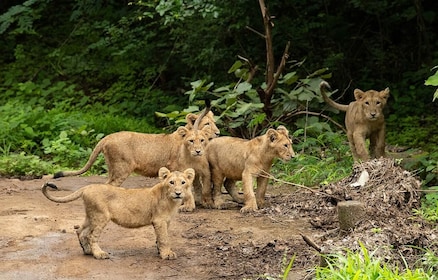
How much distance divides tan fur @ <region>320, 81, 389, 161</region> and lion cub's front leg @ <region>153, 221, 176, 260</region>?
470cm

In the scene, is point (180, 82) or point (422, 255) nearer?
point (422, 255)

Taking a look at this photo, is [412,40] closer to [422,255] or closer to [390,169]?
[390,169]

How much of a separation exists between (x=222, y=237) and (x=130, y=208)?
1.16m

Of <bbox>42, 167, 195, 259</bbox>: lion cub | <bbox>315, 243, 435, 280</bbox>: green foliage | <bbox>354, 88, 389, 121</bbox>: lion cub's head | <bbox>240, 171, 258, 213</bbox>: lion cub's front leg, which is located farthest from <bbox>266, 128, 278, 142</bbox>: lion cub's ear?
<bbox>315, 243, 435, 280</bbox>: green foliage

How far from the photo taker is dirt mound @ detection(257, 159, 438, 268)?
757 cm

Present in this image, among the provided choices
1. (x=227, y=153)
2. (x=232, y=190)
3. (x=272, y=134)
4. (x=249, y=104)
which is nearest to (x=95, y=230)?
(x=227, y=153)

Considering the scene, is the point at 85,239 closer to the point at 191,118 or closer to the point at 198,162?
the point at 198,162

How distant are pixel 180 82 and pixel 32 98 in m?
3.52

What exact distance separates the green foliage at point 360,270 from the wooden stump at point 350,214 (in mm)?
828

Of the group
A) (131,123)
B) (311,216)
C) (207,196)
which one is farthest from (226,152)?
(131,123)

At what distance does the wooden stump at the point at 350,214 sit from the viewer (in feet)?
26.0

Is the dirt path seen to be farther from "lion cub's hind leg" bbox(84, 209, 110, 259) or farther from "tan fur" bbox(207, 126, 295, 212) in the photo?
"tan fur" bbox(207, 126, 295, 212)

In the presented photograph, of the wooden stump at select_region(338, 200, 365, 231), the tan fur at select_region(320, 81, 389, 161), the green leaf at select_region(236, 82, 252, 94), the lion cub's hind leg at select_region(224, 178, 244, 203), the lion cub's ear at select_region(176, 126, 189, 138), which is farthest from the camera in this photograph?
the green leaf at select_region(236, 82, 252, 94)

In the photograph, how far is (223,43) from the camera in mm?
18672
